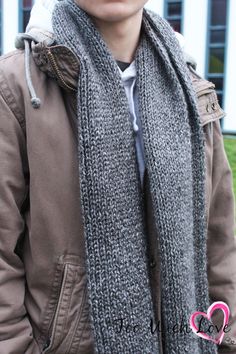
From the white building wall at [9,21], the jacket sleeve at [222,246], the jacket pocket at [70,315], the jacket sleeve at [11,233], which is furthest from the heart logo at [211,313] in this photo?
the white building wall at [9,21]

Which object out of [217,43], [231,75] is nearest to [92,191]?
[231,75]

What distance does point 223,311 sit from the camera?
5.75 ft

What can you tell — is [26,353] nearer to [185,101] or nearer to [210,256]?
[210,256]

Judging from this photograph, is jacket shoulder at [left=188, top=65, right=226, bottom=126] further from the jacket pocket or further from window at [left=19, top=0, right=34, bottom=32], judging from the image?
window at [left=19, top=0, right=34, bottom=32]

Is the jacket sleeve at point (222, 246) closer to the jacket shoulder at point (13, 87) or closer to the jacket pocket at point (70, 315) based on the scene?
the jacket pocket at point (70, 315)

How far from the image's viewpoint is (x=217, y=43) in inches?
295

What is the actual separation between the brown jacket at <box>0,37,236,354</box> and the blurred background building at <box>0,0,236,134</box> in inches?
244

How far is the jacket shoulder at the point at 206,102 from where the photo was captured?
1639 mm

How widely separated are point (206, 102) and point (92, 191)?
1.82ft

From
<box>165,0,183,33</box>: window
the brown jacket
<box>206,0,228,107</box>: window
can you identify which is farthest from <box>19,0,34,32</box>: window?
the brown jacket

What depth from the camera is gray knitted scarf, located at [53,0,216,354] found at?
1364mm

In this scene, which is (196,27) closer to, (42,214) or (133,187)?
(133,187)

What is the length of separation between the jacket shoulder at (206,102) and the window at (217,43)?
606cm

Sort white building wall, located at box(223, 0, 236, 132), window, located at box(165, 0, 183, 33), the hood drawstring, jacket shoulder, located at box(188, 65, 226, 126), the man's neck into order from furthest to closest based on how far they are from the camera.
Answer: window, located at box(165, 0, 183, 33) < white building wall, located at box(223, 0, 236, 132) < jacket shoulder, located at box(188, 65, 226, 126) < the man's neck < the hood drawstring
